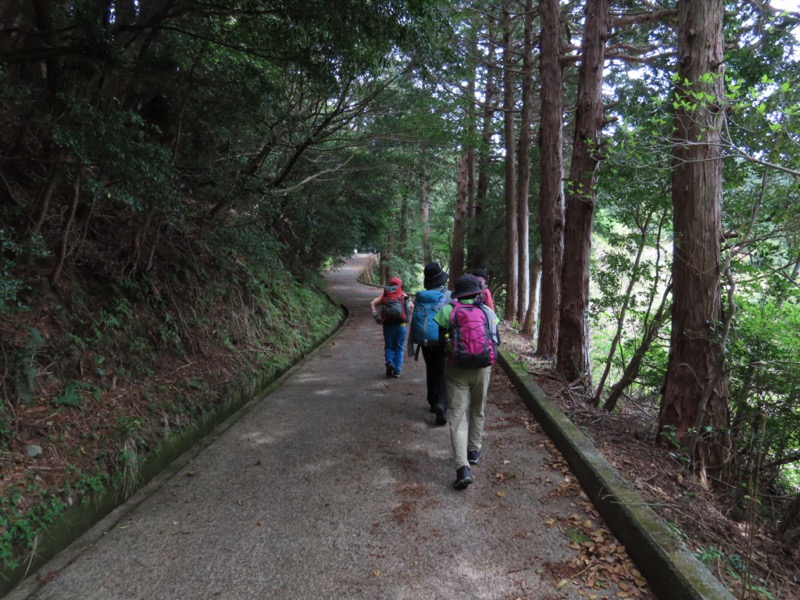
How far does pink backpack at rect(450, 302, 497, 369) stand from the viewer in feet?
12.9

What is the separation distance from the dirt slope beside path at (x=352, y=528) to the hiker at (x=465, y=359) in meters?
0.46

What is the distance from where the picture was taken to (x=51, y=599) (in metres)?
2.72

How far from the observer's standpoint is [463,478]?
12.9 ft

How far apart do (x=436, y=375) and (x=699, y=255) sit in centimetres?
311

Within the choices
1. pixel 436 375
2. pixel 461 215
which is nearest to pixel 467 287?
pixel 436 375

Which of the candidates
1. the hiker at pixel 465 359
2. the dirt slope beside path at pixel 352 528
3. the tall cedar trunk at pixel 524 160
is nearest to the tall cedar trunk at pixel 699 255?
the dirt slope beside path at pixel 352 528

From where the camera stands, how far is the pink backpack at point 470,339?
3.94 m

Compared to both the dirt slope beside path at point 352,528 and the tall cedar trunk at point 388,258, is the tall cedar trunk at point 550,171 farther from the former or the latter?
the tall cedar trunk at point 388,258

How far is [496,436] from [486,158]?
42.2ft

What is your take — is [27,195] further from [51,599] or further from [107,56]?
[51,599]

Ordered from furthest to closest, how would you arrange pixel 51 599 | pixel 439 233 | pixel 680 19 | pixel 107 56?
pixel 439 233, pixel 680 19, pixel 107 56, pixel 51 599

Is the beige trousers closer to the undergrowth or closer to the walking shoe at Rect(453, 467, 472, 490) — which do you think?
the walking shoe at Rect(453, 467, 472, 490)

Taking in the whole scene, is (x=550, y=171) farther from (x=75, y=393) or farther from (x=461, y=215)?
(x=461, y=215)

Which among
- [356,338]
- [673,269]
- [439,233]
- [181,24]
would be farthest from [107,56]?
[439,233]
